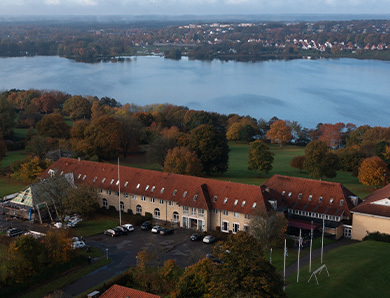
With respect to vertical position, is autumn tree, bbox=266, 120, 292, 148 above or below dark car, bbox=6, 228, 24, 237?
below

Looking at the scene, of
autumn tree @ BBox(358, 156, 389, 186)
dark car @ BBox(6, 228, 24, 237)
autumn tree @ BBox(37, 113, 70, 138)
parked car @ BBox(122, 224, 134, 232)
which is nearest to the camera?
dark car @ BBox(6, 228, 24, 237)

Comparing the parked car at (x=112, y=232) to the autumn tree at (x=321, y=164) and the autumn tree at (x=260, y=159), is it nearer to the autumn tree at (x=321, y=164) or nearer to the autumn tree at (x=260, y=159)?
the autumn tree at (x=260, y=159)

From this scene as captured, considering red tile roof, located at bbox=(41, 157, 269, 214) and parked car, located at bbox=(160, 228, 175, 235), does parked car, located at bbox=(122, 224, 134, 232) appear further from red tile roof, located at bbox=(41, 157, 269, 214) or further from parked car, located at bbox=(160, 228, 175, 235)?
red tile roof, located at bbox=(41, 157, 269, 214)

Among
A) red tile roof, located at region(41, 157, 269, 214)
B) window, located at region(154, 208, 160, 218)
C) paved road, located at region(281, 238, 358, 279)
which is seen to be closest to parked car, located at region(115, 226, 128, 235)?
window, located at region(154, 208, 160, 218)

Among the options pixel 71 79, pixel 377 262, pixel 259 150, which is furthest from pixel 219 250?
pixel 71 79

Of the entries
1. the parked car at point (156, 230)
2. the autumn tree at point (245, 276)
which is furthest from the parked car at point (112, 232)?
the autumn tree at point (245, 276)

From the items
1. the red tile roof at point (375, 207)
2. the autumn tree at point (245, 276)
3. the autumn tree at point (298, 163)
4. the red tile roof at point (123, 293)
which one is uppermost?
the autumn tree at point (245, 276)

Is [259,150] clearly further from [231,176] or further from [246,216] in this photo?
[246,216]
